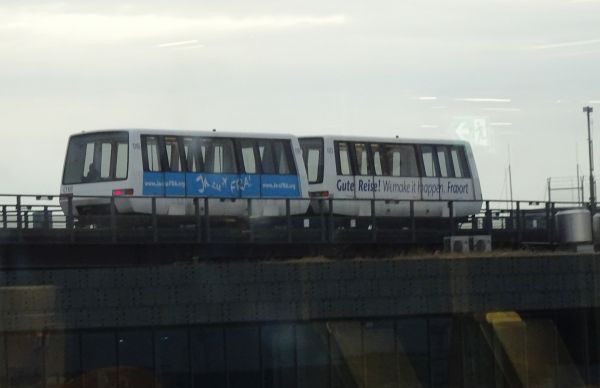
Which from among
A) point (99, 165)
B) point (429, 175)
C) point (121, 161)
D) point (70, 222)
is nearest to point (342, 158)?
point (429, 175)

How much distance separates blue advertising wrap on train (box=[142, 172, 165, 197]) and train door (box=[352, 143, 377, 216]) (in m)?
7.66

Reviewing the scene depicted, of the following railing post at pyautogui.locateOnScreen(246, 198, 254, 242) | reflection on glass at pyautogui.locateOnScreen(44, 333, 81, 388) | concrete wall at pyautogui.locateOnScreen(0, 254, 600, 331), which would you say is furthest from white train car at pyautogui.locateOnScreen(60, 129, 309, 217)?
reflection on glass at pyautogui.locateOnScreen(44, 333, 81, 388)

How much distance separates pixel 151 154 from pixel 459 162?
1274 centimetres

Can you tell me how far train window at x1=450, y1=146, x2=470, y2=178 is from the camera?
42625mm

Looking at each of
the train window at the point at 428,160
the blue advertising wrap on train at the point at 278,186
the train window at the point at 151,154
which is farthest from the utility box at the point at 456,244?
the train window at the point at 151,154

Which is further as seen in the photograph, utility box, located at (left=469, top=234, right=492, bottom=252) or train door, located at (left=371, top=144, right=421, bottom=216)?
train door, located at (left=371, top=144, right=421, bottom=216)

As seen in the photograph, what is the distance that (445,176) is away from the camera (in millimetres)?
42219

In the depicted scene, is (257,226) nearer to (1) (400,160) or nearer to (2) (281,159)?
(2) (281,159)

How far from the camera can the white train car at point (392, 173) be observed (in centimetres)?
3947

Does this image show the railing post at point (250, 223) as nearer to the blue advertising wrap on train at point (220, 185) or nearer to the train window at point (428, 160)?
the blue advertising wrap on train at point (220, 185)

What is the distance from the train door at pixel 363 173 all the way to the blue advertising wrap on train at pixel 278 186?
320 cm

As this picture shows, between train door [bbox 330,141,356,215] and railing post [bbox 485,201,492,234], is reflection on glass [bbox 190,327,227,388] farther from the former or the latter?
train door [bbox 330,141,356,215]

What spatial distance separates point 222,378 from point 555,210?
16623 millimetres

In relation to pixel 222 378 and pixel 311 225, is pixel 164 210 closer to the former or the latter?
pixel 311 225
